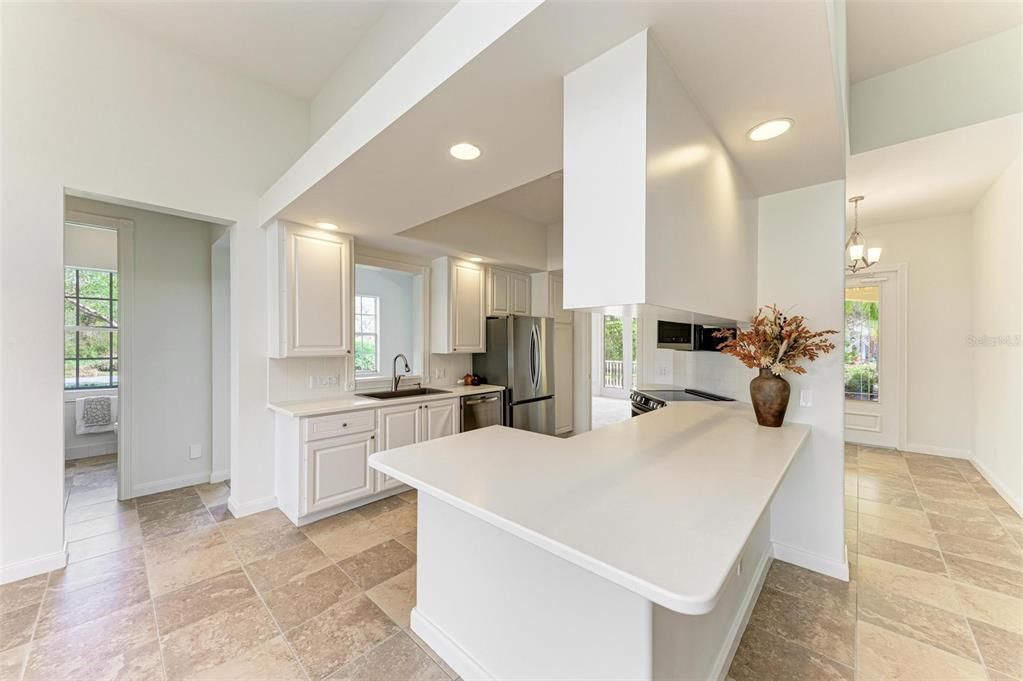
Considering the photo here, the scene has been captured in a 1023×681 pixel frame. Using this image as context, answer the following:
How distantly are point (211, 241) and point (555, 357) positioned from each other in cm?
387

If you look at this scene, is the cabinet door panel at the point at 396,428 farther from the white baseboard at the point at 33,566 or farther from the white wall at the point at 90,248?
the white wall at the point at 90,248

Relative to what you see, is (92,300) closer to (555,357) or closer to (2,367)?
(2,367)

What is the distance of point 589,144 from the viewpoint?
126 centimetres

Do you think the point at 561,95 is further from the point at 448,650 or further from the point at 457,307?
the point at 457,307

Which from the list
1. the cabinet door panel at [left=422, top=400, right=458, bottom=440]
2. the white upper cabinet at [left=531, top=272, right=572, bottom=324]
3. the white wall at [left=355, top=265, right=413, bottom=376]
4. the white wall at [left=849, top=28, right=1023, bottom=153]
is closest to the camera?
the white wall at [left=849, top=28, right=1023, bottom=153]

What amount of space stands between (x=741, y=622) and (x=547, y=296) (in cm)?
381

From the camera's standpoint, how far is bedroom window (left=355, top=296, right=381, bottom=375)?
188 inches

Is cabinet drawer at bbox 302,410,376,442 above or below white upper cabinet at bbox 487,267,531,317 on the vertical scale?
below

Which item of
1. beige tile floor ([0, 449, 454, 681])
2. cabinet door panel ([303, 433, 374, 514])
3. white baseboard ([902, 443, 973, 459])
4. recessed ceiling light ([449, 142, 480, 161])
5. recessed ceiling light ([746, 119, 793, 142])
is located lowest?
beige tile floor ([0, 449, 454, 681])

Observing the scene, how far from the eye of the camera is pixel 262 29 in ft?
8.68

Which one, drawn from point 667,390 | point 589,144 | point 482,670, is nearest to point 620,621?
point 482,670

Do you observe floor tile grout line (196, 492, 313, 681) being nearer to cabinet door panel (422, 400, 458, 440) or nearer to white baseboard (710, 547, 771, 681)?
cabinet door panel (422, 400, 458, 440)

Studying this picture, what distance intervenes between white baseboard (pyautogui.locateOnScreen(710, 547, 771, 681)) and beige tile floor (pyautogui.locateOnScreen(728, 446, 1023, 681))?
3 centimetres

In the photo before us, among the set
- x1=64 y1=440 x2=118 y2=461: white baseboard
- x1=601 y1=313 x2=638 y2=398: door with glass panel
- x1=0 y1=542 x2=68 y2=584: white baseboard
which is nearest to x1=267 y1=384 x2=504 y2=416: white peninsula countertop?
x1=0 y1=542 x2=68 y2=584: white baseboard
